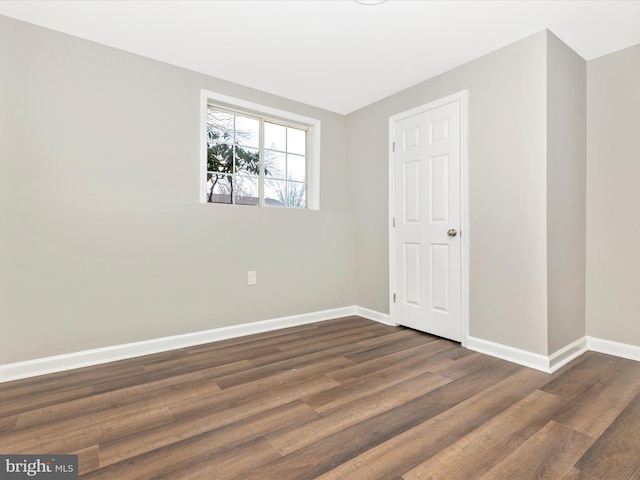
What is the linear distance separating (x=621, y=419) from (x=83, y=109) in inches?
151

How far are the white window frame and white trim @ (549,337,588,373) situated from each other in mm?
2500

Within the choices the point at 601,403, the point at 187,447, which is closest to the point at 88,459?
the point at 187,447

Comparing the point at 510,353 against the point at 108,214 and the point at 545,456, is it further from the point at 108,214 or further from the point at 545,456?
the point at 108,214

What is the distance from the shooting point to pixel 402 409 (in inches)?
69.1

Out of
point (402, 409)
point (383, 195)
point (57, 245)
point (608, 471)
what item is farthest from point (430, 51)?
point (57, 245)

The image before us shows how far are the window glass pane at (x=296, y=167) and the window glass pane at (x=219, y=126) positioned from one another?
2.28 ft

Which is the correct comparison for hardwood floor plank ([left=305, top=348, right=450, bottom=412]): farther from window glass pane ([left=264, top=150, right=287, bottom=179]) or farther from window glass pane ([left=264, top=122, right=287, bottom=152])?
window glass pane ([left=264, top=122, right=287, bottom=152])

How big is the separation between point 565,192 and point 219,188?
289cm

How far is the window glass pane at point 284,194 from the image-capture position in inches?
136

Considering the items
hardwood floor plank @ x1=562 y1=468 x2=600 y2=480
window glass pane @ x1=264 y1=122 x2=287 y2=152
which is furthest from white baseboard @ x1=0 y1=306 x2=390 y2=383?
hardwood floor plank @ x1=562 y1=468 x2=600 y2=480

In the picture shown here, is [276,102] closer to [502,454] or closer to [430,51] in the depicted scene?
[430,51]

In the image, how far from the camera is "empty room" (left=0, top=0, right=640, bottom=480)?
1.56 m

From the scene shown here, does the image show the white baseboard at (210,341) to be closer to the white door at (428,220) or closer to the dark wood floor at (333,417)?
the dark wood floor at (333,417)

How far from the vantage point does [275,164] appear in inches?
138
